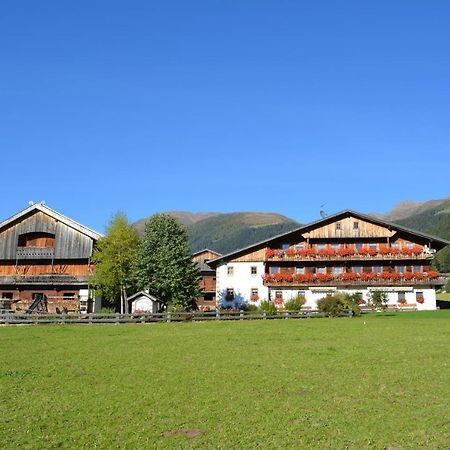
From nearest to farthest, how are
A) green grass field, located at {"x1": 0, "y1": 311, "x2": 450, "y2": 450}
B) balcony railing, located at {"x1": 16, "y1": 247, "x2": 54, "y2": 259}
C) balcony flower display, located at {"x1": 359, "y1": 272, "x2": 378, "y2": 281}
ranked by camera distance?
green grass field, located at {"x1": 0, "y1": 311, "x2": 450, "y2": 450}
balcony railing, located at {"x1": 16, "y1": 247, "x2": 54, "y2": 259}
balcony flower display, located at {"x1": 359, "y1": 272, "x2": 378, "y2": 281}

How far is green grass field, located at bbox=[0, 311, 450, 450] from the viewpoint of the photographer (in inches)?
414

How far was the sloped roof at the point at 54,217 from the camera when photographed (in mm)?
54719

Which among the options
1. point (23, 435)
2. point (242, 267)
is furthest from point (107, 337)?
point (242, 267)

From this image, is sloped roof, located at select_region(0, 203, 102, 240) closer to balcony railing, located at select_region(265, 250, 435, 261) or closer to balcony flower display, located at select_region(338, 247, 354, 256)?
balcony railing, located at select_region(265, 250, 435, 261)

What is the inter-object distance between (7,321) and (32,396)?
87.2ft

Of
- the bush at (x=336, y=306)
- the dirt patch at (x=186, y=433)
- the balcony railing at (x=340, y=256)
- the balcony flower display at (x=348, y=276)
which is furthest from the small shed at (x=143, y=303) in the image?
the dirt patch at (x=186, y=433)

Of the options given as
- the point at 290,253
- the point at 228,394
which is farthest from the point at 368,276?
the point at 228,394

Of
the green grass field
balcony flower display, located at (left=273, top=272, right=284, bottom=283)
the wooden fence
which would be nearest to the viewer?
the green grass field

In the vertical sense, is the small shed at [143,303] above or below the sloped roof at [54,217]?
below

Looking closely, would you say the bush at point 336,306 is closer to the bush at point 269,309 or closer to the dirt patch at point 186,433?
the bush at point 269,309

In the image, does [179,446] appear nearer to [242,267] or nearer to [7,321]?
[7,321]

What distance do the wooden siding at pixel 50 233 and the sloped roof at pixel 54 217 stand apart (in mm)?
444

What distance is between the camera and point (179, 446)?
32.9 ft

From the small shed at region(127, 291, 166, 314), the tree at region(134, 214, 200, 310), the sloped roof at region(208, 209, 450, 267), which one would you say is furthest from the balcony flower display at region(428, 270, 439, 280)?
the small shed at region(127, 291, 166, 314)
